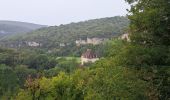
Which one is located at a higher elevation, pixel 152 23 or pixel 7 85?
pixel 152 23

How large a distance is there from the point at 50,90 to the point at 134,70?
2333cm

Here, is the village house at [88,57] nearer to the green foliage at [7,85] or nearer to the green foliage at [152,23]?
the green foliage at [7,85]

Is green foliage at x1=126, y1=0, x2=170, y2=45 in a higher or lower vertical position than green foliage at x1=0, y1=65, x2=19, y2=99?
higher

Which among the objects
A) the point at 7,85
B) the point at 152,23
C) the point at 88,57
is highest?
the point at 152,23

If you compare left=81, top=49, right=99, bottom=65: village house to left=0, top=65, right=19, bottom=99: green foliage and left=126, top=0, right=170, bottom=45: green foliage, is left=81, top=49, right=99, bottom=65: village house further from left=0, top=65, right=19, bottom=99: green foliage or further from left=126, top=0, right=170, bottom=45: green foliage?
left=126, top=0, right=170, bottom=45: green foliage

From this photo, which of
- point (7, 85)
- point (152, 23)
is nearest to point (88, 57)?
point (7, 85)

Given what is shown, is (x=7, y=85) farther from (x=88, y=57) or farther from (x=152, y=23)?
(x=88, y=57)

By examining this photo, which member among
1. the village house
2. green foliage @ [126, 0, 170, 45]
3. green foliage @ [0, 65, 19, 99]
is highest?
green foliage @ [126, 0, 170, 45]

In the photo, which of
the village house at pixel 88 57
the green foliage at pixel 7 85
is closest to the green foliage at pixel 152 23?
the green foliage at pixel 7 85

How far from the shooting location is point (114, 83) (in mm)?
19062

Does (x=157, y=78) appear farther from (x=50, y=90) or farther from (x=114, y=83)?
(x=50, y=90)

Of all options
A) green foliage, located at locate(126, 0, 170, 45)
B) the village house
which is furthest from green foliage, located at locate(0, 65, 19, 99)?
the village house

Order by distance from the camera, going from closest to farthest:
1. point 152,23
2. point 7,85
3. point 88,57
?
point 152,23
point 7,85
point 88,57

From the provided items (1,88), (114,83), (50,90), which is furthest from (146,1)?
(1,88)
